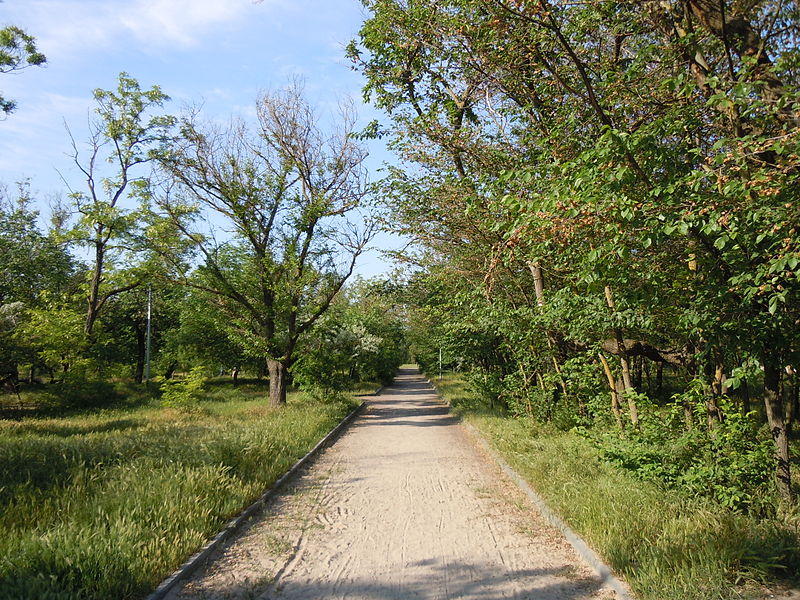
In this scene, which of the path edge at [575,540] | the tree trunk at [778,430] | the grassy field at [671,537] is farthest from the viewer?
the tree trunk at [778,430]

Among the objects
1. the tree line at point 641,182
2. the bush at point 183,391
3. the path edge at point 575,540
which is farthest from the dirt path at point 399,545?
the bush at point 183,391

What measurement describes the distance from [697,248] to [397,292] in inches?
472

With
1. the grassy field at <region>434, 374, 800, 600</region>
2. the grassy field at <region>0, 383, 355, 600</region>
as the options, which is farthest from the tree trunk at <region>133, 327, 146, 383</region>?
the grassy field at <region>434, 374, 800, 600</region>

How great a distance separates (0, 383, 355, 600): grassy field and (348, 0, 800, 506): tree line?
14.4 feet

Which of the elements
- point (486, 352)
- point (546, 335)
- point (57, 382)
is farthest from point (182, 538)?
point (57, 382)

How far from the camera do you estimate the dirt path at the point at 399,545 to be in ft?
14.3

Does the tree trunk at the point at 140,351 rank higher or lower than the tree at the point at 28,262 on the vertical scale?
lower

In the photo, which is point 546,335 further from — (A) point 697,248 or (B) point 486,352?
(B) point 486,352

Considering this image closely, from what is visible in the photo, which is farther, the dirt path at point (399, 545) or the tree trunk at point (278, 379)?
the tree trunk at point (278, 379)

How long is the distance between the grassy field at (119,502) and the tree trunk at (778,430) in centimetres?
611

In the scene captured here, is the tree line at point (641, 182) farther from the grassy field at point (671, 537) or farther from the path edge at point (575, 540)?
the path edge at point (575, 540)

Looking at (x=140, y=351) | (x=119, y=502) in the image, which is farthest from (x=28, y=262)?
(x=119, y=502)

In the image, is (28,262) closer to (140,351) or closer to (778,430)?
(140,351)

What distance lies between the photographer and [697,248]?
5.40 meters
